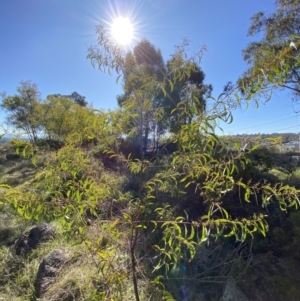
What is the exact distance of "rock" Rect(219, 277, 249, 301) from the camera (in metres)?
1.89

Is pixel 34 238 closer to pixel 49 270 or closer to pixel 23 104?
pixel 49 270

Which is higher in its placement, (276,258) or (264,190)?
(264,190)

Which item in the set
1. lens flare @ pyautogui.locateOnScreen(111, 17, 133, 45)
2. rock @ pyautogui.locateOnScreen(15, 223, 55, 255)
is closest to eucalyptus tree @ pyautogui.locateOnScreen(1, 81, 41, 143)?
rock @ pyautogui.locateOnScreen(15, 223, 55, 255)

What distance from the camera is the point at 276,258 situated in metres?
2.18

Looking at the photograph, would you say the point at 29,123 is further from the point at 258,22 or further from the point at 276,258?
the point at 276,258

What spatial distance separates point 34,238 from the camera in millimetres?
2924

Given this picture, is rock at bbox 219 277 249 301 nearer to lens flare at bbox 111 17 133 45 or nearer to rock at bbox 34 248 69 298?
rock at bbox 34 248 69 298

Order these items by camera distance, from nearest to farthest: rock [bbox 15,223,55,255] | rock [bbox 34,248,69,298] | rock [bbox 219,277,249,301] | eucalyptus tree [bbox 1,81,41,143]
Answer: rock [bbox 219,277,249,301] → rock [bbox 34,248,69,298] → rock [bbox 15,223,55,255] → eucalyptus tree [bbox 1,81,41,143]

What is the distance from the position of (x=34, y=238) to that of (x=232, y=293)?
2.51m

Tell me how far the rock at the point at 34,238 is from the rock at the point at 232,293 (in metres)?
2.27

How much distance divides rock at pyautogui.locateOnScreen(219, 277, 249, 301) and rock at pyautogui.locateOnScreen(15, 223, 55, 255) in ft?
7.44

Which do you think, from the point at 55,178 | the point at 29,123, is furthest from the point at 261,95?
the point at 29,123

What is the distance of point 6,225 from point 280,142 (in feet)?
13.2

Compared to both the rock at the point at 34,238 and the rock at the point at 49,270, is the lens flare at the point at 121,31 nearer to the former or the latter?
the rock at the point at 49,270
